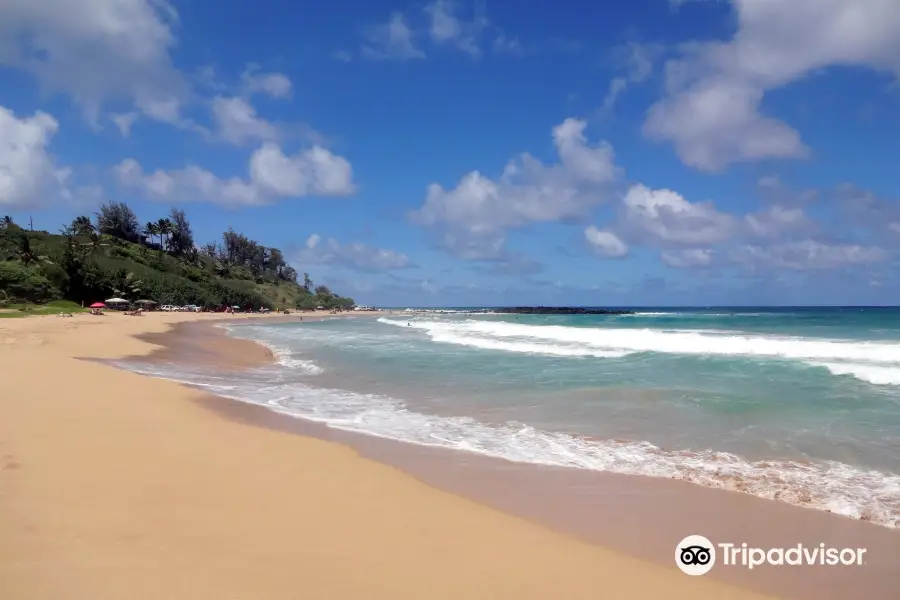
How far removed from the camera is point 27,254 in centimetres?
5303

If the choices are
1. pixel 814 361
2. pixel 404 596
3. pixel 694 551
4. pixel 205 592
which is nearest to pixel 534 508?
pixel 694 551

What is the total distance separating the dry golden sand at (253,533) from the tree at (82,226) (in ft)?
294

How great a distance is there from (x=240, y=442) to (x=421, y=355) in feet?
45.1

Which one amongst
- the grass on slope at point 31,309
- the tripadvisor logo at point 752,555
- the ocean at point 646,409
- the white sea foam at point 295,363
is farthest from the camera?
the grass on slope at point 31,309

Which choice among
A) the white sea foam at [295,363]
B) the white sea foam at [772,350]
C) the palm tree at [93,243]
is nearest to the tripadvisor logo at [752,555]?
the white sea foam at [772,350]

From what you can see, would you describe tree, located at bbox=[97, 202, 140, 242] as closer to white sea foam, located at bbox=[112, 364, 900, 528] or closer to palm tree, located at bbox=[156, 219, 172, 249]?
palm tree, located at bbox=[156, 219, 172, 249]

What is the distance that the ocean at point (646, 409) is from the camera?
623 centimetres

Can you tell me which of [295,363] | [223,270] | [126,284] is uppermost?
[223,270]

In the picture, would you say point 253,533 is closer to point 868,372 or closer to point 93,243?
point 868,372

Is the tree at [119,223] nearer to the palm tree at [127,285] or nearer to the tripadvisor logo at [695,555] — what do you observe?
the palm tree at [127,285]

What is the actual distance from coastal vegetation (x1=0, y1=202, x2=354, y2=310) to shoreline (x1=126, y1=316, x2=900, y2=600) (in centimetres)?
5168

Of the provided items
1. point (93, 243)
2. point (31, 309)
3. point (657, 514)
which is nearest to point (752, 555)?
point (657, 514)

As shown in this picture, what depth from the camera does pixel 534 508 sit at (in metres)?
5.00

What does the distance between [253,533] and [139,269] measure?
8274cm
